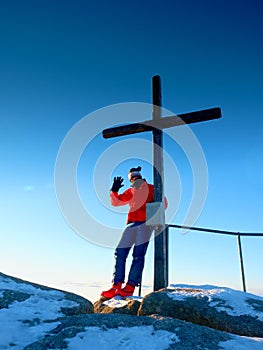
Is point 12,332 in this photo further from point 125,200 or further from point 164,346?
point 125,200

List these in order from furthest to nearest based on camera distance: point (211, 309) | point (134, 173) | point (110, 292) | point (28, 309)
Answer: point (134, 173), point (110, 292), point (211, 309), point (28, 309)

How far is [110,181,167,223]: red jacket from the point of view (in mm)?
5605

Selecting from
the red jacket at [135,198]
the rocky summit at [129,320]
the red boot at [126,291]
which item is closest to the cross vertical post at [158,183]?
the red jacket at [135,198]

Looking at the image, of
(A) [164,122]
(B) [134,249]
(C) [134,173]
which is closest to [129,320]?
(B) [134,249]

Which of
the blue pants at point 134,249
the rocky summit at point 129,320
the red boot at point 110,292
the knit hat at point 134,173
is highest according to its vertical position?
the knit hat at point 134,173

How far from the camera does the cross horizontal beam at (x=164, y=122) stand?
5.67 meters

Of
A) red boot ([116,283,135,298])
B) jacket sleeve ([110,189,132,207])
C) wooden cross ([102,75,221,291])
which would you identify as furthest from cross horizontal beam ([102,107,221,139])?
red boot ([116,283,135,298])

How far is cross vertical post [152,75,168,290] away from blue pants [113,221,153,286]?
8.4 inches

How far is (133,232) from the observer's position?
5.45 metres

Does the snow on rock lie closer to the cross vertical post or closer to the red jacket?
the cross vertical post

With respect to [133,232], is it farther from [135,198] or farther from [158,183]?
[158,183]

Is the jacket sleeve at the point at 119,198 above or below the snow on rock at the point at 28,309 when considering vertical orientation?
above

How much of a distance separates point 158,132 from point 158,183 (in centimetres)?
100

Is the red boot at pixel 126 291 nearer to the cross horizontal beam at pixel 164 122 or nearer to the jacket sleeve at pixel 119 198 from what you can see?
the jacket sleeve at pixel 119 198
